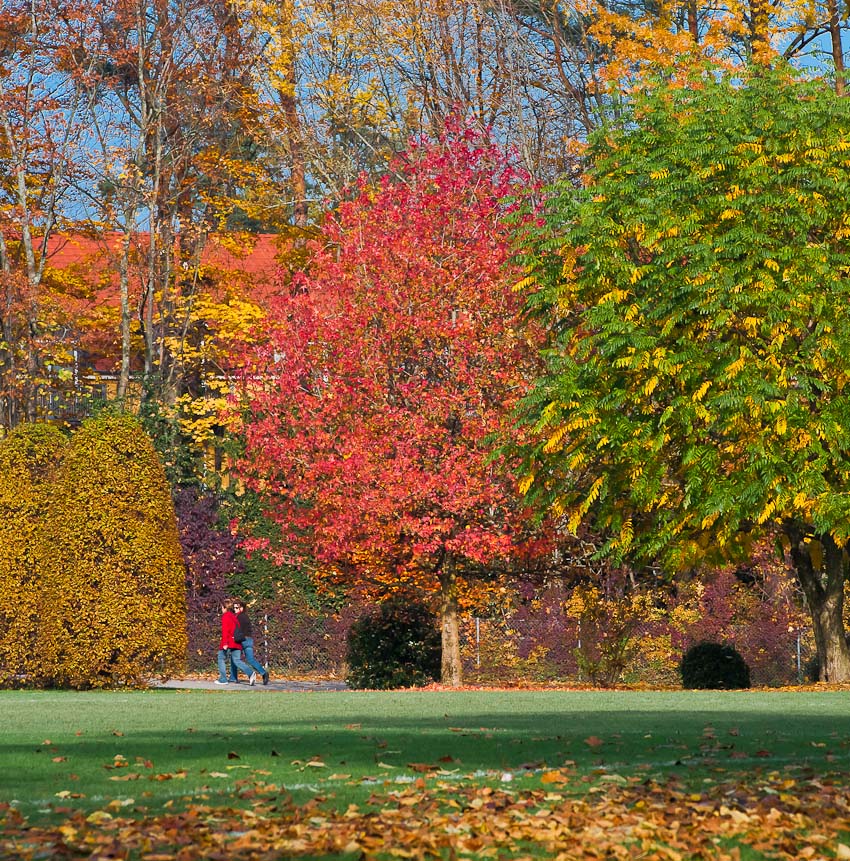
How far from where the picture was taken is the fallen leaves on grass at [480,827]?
20.0 feet

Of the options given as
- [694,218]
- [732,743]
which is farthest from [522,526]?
[732,743]

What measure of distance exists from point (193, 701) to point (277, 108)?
85.1ft

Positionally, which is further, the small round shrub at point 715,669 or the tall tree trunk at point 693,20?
the tall tree trunk at point 693,20

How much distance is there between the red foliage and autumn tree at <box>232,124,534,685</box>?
0.03 m

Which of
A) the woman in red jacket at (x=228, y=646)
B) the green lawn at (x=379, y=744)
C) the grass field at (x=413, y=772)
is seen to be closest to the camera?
the grass field at (x=413, y=772)

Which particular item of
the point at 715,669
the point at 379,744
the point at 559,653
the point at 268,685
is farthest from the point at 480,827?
the point at 268,685

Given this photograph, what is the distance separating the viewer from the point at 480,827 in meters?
6.67

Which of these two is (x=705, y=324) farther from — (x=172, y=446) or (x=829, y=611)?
(x=172, y=446)

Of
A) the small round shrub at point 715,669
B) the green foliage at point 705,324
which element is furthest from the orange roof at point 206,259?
the small round shrub at point 715,669

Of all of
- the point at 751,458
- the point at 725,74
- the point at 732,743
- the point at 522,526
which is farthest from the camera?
the point at 522,526

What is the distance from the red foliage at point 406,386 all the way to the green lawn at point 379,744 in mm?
6393

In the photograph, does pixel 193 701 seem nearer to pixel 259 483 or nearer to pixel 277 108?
pixel 259 483

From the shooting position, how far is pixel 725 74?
2395cm

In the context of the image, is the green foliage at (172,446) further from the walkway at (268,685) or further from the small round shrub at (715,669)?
the small round shrub at (715,669)
